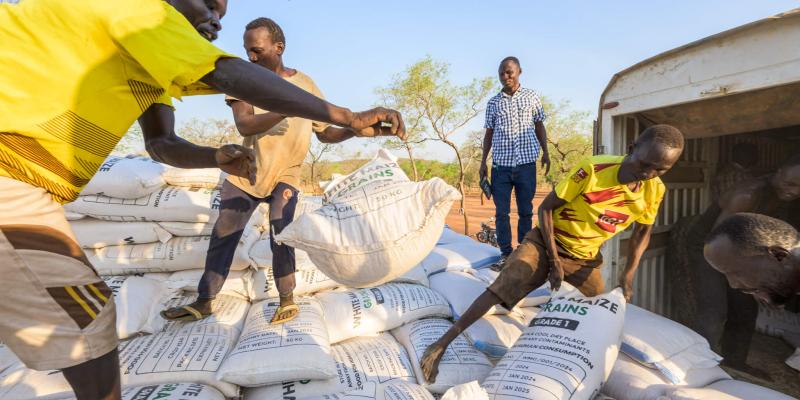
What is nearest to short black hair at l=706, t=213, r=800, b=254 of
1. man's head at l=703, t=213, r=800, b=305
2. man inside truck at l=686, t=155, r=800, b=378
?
man's head at l=703, t=213, r=800, b=305

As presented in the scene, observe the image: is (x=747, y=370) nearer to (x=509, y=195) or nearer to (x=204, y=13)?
(x=509, y=195)

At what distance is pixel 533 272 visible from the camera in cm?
206

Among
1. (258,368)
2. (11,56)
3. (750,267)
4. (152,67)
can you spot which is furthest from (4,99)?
(750,267)

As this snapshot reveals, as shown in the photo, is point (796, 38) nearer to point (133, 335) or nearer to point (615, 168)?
point (615, 168)

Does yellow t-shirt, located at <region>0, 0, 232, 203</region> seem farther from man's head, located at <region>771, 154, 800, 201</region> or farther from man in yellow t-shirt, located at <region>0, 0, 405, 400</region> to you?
man's head, located at <region>771, 154, 800, 201</region>

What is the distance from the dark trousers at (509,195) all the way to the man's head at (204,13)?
2549mm

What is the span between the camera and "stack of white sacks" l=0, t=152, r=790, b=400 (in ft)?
4.74

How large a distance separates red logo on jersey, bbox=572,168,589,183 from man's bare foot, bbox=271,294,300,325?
1.48 metres

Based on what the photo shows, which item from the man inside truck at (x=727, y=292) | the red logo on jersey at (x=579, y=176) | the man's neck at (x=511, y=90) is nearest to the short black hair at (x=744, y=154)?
the man inside truck at (x=727, y=292)

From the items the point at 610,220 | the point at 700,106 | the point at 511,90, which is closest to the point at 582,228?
the point at 610,220

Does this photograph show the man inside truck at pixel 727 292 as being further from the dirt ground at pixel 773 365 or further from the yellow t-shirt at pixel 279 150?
the yellow t-shirt at pixel 279 150

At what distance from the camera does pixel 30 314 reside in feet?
2.72

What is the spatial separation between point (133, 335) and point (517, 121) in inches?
113

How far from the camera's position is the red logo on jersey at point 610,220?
6.50 feet
